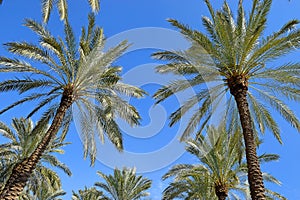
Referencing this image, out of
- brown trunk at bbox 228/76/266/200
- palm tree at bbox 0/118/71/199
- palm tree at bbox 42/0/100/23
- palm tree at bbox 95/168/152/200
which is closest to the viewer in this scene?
brown trunk at bbox 228/76/266/200

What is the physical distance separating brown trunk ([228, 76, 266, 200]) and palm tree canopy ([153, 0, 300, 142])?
163mm

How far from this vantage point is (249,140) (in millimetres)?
11805

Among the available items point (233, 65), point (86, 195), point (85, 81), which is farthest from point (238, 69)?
point (86, 195)

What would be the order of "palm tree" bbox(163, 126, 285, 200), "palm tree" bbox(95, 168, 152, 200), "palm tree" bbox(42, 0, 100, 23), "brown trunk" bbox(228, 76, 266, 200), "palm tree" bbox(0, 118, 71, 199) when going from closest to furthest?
"brown trunk" bbox(228, 76, 266, 200), "palm tree" bbox(42, 0, 100, 23), "palm tree" bbox(163, 126, 285, 200), "palm tree" bbox(0, 118, 71, 199), "palm tree" bbox(95, 168, 152, 200)

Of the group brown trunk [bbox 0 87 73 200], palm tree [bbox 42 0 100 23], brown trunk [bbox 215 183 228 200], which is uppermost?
palm tree [bbox 42 0 100 23]

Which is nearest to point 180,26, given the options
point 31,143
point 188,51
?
point 188,51

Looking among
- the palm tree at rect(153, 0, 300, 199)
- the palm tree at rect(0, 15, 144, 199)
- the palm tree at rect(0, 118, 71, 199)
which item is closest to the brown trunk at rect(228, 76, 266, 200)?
the palm tree at rect(153, 0, 300, 199)

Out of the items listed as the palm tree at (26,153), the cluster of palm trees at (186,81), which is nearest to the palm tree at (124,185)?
the palm tree at (26,153)

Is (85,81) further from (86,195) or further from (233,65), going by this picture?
(86,195)

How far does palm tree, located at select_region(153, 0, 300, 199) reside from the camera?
1244 centimetres

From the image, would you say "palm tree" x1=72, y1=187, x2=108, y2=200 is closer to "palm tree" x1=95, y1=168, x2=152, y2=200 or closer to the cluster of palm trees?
"palm tree" x1=95, y1=168, x2=152, y2=200

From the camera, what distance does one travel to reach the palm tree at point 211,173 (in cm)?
1862

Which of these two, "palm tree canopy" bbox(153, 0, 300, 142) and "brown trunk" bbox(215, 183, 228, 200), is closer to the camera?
"palm tree canopy" bbox(153, 0, 300, 142)

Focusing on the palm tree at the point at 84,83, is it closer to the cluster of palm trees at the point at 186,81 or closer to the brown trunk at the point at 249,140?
the cluster of palm trees at the point at 186,81
